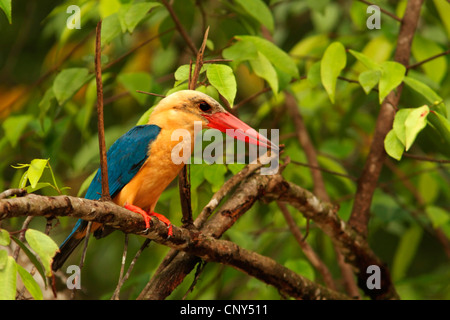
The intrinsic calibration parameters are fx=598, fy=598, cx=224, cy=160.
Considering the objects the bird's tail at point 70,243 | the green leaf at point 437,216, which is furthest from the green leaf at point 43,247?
the green leaf at point 437,216

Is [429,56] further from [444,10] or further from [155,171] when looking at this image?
A: [155,171]

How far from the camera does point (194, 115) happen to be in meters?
2.31

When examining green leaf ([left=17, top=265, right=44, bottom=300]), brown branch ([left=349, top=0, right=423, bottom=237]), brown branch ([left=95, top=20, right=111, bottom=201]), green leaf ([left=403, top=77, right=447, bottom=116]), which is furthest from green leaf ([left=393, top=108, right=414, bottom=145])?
green leaf ([left=17, top=265, right=44, bottom=300])

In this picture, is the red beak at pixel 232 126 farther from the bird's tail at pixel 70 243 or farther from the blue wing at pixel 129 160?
the bird's tail at pixel 70 243

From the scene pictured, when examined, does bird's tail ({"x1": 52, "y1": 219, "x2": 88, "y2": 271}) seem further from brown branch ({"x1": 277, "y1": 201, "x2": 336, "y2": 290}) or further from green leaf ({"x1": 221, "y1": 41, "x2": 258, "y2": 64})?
brown branch ({"x1": 277, "y1": 201, "x2": 336, "y2": 290})

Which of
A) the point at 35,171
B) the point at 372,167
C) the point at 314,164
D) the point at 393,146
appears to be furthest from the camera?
the point at 314,164

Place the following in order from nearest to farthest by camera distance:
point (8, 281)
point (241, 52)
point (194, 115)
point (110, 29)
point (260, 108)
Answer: point (8, 281) < point (194, 115) < point (241, 52) < point (110, 29) < point (260, 108)

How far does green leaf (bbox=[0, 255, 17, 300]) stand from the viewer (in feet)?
4.35

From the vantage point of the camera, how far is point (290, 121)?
4.00m

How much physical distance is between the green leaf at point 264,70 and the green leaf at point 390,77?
0.42 metres

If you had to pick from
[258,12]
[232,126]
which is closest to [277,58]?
[258,12]

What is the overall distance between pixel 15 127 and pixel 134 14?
102 cm

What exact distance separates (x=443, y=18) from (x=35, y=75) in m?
3.72
